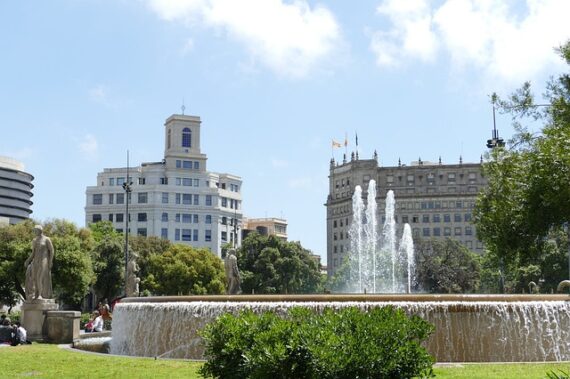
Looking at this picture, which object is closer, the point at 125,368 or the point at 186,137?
the point at 125,368

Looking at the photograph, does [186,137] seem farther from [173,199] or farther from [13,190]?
[13,190]

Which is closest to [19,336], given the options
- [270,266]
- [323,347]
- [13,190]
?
[323,347]

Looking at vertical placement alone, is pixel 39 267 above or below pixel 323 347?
above

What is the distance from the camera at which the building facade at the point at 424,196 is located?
453 feet

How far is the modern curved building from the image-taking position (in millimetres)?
141125


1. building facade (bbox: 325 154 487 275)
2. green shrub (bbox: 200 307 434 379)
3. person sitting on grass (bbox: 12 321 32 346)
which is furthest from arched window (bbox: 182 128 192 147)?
green shrub (bbox: 200 307 434 379)

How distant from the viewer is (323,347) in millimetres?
9383

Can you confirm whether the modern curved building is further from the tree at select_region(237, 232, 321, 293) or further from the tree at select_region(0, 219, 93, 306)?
the tree at select_region(0, 219, 93, 306)

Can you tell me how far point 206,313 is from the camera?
781 inches

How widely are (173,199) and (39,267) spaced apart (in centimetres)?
9933

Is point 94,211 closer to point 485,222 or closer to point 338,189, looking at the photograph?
point 338,189

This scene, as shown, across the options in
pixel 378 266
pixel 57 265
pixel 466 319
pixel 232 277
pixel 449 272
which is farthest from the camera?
pixel 378 266

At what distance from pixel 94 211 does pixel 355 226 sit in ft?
144

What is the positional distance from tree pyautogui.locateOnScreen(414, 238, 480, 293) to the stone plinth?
199 ft
